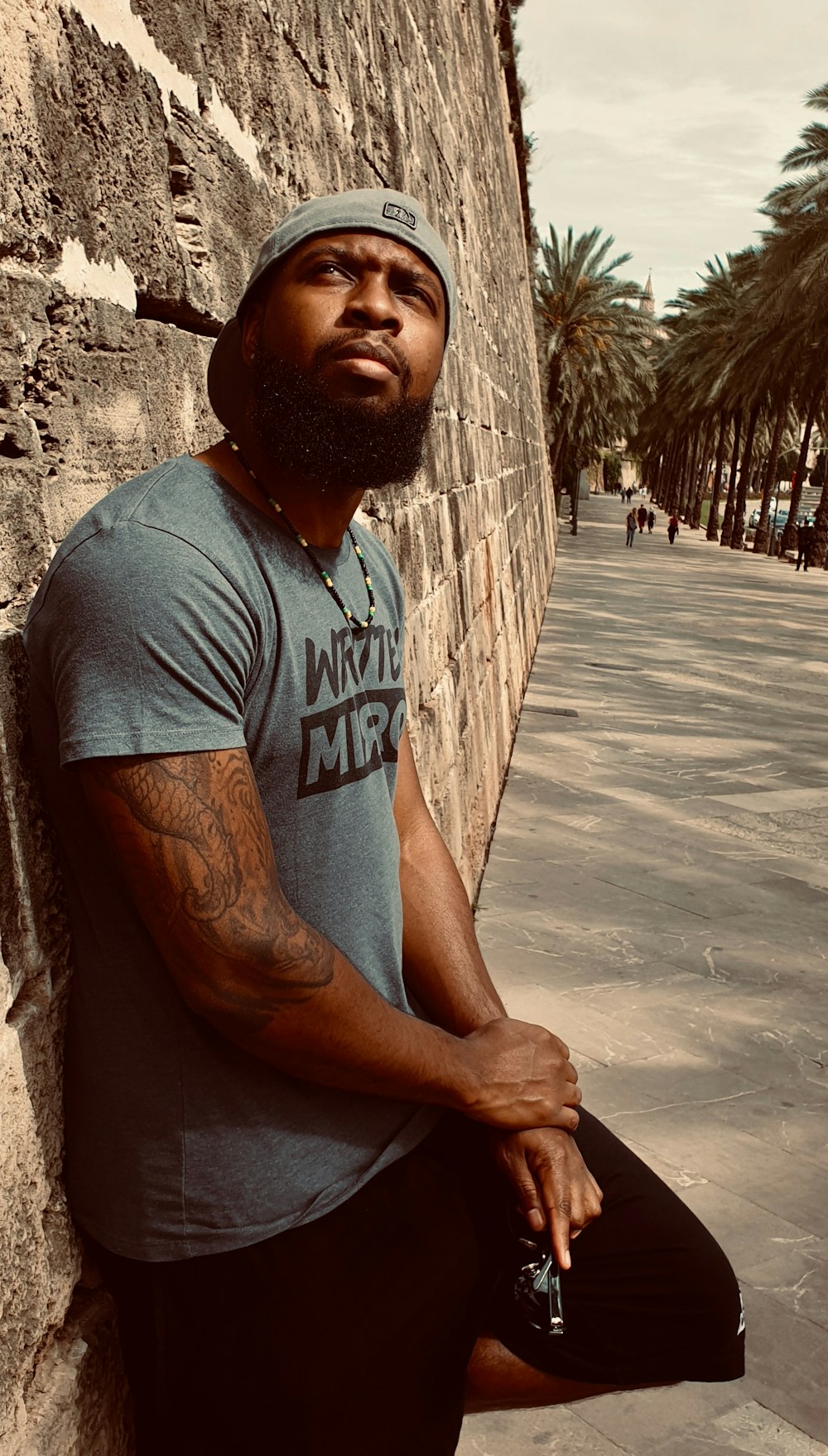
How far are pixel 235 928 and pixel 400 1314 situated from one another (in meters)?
0.59

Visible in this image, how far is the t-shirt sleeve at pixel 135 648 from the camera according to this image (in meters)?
1.26

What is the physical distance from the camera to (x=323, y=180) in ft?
10.5

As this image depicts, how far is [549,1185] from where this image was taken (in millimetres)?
1736

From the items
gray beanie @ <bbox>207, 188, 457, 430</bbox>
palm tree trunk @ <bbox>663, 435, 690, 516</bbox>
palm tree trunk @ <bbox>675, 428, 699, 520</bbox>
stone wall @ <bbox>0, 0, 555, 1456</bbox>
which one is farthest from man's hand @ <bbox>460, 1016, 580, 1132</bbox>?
palm tree trunk @ <bbox>663, 435, 690, 516</bbox>

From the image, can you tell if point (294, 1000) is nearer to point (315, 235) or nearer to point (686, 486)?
point (315, 235)

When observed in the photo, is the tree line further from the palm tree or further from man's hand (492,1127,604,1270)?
man's hand (492,1127,604,1270)

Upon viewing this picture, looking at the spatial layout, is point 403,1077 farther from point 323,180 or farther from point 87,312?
point 323,180

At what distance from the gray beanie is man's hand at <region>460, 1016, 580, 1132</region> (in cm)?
96

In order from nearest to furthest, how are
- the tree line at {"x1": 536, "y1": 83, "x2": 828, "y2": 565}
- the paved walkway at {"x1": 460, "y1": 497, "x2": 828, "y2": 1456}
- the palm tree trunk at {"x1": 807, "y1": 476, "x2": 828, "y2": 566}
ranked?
the paved walkway at {"x1": 460, "y1": 497, "x2": 828, "y2": 1456}
the tree line at {"x1": 536, "y1": 83, "x2": 828, "y2": 565}
the palm tree trunk at {"x1": 807, "y1": 476, "x2": 828, "y2": 566}

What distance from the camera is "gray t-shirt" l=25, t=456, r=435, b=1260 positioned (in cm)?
128

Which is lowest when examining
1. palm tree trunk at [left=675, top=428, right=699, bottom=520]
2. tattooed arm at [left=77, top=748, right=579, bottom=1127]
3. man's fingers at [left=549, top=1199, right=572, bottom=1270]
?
palm tree trunk at [left=675, top=428, right=699, bottom=520]

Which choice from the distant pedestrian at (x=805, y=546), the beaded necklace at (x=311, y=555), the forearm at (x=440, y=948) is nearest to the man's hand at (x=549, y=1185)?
the forearm at (x=440, y=948)

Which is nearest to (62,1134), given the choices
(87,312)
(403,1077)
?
(403,1077)

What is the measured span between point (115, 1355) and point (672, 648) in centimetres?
1327
